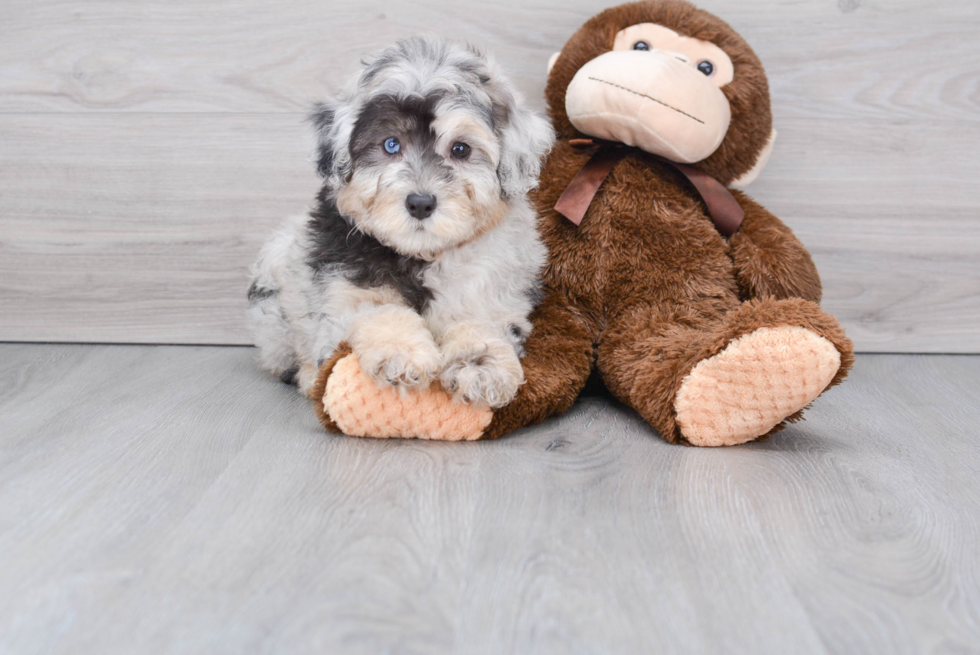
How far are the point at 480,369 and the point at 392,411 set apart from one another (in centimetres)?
23

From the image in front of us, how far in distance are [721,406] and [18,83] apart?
8.27 feet

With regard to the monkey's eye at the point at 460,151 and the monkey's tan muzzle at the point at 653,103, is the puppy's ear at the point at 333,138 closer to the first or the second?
the monkey's eye at the point at 460,151

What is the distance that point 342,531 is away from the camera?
4.90 feet

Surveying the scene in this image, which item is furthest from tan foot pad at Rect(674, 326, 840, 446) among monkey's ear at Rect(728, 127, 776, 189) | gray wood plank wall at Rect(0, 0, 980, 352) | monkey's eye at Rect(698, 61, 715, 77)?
gray wood plank wall at Rect(0, 0, 980, 352)

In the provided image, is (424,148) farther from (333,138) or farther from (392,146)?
(333,138)

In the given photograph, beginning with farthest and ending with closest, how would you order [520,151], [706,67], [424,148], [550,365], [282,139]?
[282,139]
[706,67]
[550,365]
[520,151]
[424,148]

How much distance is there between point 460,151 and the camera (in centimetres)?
191

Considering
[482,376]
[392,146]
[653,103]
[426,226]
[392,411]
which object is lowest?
[392,411]

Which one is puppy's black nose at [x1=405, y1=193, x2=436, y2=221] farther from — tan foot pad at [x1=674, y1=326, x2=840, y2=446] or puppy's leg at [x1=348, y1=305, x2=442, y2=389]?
tan foot pad at [x1=674, y1=326, x2=840, y2=446]

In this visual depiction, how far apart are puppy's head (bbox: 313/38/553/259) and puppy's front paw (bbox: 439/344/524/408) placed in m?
0.27

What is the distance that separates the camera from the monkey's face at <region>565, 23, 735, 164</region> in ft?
7.16

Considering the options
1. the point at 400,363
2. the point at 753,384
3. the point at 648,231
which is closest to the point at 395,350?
the point at 400,363

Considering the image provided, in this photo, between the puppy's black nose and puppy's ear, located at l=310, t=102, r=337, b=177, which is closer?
the puppy's black nose

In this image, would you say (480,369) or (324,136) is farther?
(324,136)
